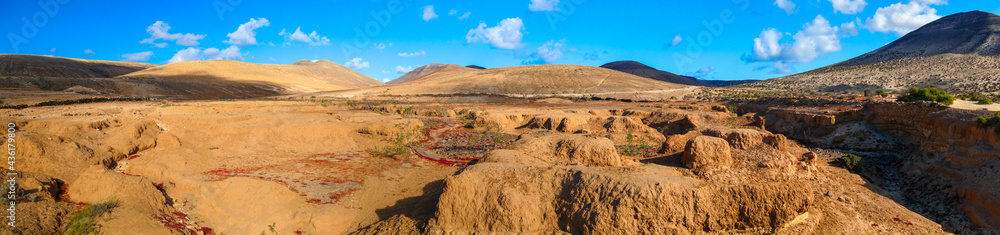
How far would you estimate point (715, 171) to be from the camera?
253 inches

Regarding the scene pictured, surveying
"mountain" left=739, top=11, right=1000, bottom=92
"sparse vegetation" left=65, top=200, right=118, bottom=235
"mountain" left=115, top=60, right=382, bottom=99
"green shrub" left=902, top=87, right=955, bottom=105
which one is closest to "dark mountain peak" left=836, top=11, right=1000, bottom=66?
"mountain" left=739, top=11, right=1000, bottom=92

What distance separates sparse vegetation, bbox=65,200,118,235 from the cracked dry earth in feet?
0.30

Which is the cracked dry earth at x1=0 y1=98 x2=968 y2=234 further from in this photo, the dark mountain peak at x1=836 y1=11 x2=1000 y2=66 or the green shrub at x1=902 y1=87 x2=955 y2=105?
the dark mountain peak at x1=836 y1=11 x2=1000 y2=66

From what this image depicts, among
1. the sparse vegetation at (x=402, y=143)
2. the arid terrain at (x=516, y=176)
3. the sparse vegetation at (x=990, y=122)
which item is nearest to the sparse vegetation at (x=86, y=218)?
the arid terrain at (x=516, y=176)

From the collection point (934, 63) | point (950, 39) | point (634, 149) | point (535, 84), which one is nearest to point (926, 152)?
point (634, 149)

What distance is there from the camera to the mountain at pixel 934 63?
3466 cm

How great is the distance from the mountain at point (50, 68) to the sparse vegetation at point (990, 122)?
255ft

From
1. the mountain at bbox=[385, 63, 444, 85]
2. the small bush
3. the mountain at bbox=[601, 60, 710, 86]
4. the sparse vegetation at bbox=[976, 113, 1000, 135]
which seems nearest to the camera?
the sparse vegetation at bbox=[976, 113, 1000, 135]

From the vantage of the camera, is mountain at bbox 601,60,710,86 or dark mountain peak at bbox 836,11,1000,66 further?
mountain at bbox 601,60,710,86

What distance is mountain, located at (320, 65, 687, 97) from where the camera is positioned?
5525 centimetres

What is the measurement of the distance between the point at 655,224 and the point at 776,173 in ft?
12.9

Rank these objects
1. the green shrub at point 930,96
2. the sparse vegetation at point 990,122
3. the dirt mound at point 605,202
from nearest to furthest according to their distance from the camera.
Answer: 1. the dirt mound at point 605,202
2. the sparse vegetation at point 990,122
3. the green shrub at point 930,96

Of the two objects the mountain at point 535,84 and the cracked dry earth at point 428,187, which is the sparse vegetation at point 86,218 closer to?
the cracked dry earth at point 428,187

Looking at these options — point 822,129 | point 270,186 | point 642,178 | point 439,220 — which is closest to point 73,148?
point 270,186
